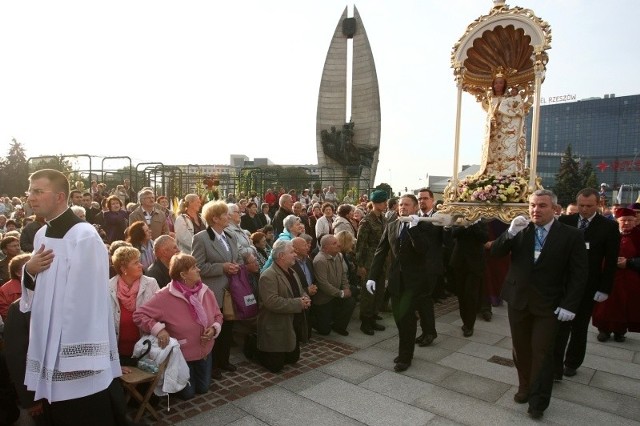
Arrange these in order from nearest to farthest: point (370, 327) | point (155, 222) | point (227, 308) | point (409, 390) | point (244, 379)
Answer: point (409, 390)
point (244, 379)
point (227, 308)
point (370, 327)
point (155, 222)

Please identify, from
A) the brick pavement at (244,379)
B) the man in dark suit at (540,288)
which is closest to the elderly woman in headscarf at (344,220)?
the brick pavement at (244,379)

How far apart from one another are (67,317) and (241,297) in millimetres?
2700

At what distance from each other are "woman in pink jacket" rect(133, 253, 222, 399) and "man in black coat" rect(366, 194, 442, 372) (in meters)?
2.01

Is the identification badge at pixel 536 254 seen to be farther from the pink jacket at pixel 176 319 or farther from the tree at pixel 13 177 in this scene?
the tree at pixel 13 177

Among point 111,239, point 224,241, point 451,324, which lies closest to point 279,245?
point 224,241

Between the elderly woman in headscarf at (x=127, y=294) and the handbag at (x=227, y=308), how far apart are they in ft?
3.41

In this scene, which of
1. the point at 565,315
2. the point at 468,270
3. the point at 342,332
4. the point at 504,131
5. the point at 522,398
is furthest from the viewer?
the point at 504,131

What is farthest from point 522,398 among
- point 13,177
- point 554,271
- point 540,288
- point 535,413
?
point 13,177

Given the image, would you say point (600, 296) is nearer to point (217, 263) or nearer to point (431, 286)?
point (431, 286)

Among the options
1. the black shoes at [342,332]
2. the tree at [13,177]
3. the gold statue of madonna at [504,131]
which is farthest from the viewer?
the tree at [13,177]

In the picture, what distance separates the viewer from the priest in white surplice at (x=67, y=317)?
272cm

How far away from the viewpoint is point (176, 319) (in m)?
4.25

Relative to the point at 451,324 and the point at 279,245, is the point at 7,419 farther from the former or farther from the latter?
the point at 451,324

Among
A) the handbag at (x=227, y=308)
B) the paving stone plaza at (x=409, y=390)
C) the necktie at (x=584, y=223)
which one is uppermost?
the necktie at (x=584, y=223)
